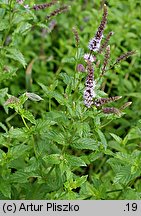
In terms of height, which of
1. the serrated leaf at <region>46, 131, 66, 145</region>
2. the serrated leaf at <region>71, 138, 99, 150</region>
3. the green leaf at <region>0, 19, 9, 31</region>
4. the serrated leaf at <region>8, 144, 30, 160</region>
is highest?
the green leaf at <region>0, 19, 9, 31</region>

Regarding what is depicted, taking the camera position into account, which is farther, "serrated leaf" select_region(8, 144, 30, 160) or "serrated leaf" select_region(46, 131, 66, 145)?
"serrated leaf" select_region(8, 144, 30, 160)

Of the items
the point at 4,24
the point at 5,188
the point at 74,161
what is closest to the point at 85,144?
the point at 74,161

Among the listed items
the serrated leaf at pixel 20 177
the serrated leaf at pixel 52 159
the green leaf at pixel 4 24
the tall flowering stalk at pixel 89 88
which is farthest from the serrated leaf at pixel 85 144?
the green leaf at pixel 4 24

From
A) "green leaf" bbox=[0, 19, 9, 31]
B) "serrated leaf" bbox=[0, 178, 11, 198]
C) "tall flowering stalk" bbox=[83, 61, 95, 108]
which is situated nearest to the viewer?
"tall flowering stalk" bbox=[83, 61, 95, 108]

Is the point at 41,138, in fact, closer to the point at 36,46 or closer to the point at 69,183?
the point at 69,183

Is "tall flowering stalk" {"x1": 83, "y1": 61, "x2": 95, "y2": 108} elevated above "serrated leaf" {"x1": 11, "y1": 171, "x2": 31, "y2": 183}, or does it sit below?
above

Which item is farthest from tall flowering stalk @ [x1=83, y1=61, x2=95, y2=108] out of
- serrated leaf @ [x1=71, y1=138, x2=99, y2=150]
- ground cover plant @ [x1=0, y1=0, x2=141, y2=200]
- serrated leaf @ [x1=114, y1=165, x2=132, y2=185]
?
serrated leaf @ [x1=114, y1=165, x2=132, y2=185]

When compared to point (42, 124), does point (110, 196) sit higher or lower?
lower

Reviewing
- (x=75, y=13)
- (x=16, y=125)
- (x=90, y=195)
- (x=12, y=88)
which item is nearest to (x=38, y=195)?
(x=90, y=195)

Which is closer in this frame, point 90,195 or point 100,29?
point 100,29

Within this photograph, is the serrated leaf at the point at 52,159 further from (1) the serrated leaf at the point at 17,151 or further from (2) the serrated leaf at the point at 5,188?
(2) the serrated leaf at the point at 5,188

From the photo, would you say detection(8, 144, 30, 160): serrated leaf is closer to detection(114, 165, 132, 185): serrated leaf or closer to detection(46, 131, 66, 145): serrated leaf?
detection(46, 131, 66, 145): serrated leaf
